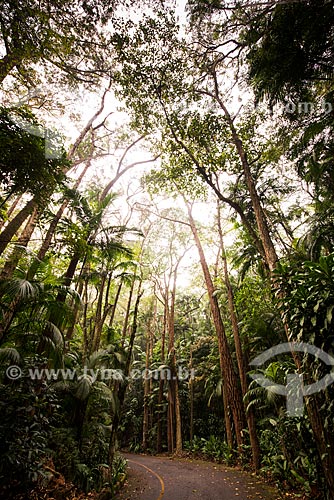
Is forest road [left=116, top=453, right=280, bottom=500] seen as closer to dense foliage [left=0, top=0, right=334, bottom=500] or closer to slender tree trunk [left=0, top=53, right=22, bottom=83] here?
dense foliage [left=0, top=0, right=334, bottom=500]

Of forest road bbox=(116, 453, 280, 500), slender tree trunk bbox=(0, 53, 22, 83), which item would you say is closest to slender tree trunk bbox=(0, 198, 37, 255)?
slender tree trunk bbox=(0, 53, 22, 83)

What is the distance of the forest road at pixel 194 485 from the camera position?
226 inches

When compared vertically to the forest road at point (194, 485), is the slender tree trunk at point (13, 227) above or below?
above

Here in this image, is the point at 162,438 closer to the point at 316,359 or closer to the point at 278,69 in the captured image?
the point at 316,359

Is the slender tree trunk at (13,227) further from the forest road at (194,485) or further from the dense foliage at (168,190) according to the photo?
the forest road at (194,485)

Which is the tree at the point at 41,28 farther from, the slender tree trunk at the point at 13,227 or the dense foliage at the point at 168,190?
the slender tree trunk at the point at 13,227

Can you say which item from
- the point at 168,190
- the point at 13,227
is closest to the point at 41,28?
the point at 13,227

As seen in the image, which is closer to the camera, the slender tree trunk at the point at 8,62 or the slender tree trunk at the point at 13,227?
the slender tree trunk at the point at 8,62

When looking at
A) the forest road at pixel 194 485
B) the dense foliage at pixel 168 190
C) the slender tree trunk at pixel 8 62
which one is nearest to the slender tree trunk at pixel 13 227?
the dense foliage at pixel 168 190

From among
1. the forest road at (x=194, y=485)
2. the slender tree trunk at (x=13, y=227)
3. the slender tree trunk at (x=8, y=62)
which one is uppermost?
the slender tree trunk at (x=8, y=62)

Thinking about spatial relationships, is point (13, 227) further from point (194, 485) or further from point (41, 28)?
point (194, 485)

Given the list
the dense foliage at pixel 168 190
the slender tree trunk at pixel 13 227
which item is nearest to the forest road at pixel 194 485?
the dense foliage at pixel 168 190

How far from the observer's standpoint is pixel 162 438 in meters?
15.2

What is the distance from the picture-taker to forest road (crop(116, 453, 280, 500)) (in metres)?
5.74
